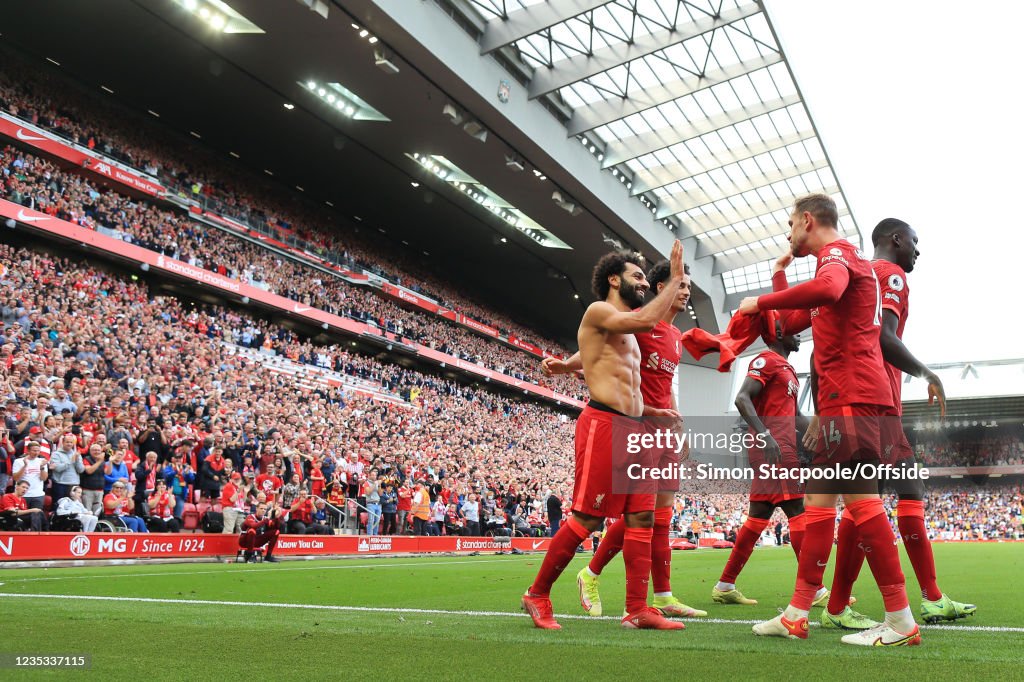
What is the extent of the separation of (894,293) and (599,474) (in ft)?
5.85

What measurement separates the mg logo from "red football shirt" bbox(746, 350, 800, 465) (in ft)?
Result: 28.9

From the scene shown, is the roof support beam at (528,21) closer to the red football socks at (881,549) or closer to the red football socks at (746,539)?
the red football socks at (746,539)

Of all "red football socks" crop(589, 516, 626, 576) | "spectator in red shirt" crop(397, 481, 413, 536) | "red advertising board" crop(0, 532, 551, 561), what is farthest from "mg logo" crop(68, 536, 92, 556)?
"spectator in red shirt" crop(397, 481, 413, 536)

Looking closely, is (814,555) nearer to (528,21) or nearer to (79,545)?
(79,545)

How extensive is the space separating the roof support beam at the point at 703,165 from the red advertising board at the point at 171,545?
19.0 meters

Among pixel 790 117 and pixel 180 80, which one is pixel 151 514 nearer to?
pixel 180 80

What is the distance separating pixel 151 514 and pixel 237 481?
1696mm

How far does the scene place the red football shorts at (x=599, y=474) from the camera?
421 centimetres

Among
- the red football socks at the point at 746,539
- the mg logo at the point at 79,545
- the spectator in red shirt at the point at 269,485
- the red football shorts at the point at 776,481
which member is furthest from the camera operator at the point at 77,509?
the red football shorts at the point at 776,481

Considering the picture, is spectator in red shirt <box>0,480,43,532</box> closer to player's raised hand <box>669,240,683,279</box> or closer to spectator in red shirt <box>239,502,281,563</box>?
spectator in red shirt <box>239,502,281,563</box>

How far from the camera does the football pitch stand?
8.59ft

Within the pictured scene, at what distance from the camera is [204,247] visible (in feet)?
82.8

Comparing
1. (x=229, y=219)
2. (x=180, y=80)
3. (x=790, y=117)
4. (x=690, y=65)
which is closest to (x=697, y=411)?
(x=790, y=117)

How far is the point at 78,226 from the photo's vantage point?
818 inches
